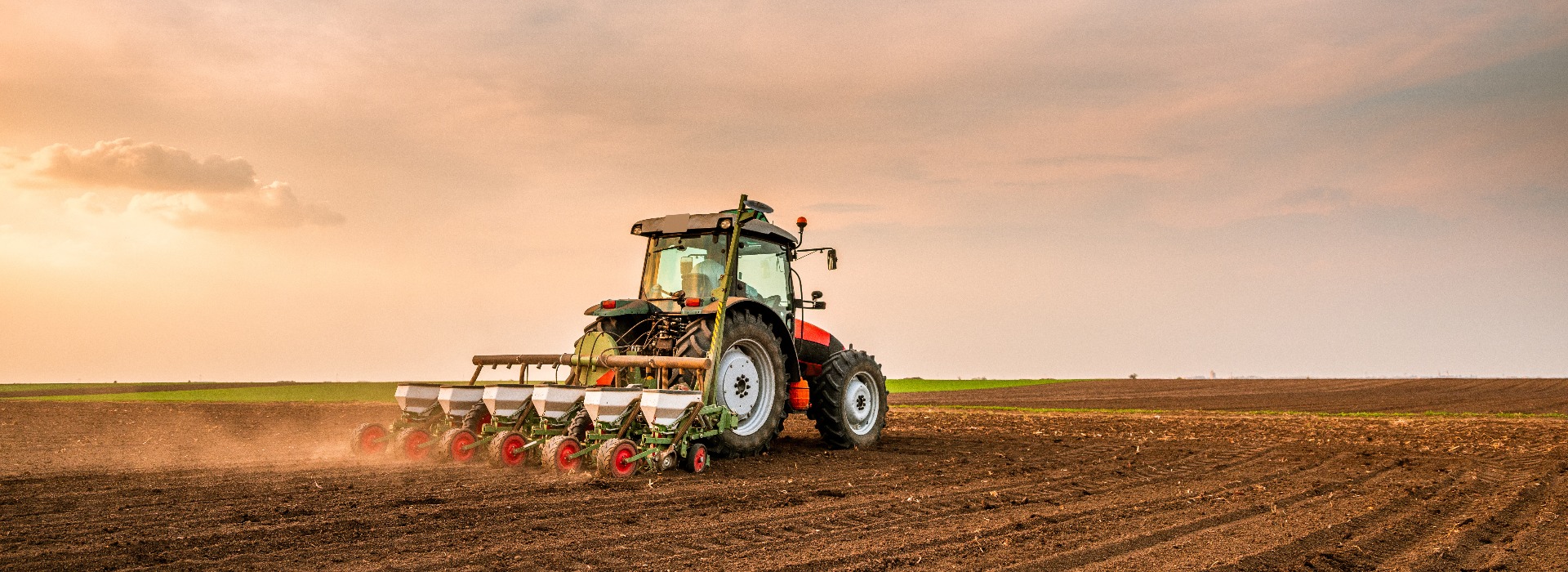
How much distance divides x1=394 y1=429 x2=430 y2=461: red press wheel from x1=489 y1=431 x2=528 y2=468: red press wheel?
46.2 inches

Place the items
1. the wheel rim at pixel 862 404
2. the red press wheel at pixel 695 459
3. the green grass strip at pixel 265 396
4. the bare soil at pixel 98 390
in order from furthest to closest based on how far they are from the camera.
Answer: the bare soil at pixel 98 390 < the green grass strip at pixel 265 396 < the wheel rim at pixel 862 404 < the red press wheel at pixel 695 459

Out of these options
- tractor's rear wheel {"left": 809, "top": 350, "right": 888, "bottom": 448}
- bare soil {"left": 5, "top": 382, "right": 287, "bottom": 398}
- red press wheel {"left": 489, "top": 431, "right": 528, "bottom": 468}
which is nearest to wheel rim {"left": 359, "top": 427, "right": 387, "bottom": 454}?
red press wheel {"left": 489, "top": 431, "right": 528, "bottom": 468}

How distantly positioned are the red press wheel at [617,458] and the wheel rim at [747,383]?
1441mm

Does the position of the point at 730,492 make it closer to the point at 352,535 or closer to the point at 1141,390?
the point at 352,535

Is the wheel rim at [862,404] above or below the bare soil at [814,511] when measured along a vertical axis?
above

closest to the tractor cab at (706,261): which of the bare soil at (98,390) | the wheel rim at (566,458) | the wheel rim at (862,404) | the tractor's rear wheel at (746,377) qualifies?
the tractor's rear wheel at (746,377)

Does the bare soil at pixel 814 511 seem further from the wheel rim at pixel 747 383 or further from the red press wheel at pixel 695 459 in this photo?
the wheel rim at pixel 747 383

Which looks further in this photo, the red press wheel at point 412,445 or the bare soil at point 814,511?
the red press wheel at point 412,445

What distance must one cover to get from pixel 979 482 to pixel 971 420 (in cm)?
983

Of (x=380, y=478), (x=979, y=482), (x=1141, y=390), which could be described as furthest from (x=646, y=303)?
(x=1141, y=390)

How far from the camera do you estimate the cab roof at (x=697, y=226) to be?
32.5 feet

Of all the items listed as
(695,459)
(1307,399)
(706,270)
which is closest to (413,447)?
(695,459)

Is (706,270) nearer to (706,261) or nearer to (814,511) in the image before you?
(706,261)

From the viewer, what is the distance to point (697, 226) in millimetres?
9938
